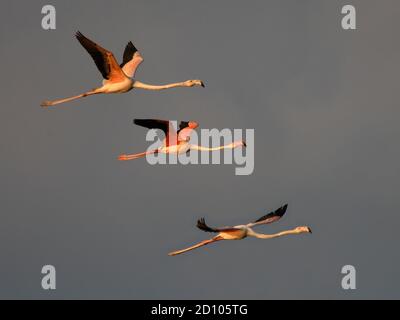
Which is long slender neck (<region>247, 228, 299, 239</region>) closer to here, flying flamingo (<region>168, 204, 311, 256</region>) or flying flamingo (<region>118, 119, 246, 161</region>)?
flying flamingo (<region>168, 204, 311, 256</region>)

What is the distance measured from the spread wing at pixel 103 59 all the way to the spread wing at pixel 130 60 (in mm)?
1750

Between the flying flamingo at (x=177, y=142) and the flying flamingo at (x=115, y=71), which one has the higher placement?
the flying flamingo at (x=115, y=71)

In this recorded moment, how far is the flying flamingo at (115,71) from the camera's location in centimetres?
4009

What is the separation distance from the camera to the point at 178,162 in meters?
44.4

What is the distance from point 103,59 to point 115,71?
76 cm

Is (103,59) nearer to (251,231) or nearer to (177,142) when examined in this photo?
(177,142)

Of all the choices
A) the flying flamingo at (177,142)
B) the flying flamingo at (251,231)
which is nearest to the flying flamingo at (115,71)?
the flying flamingo at (177,142)

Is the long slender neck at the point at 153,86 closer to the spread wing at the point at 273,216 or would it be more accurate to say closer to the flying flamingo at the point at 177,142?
the flying flamingo at the point at 177,142

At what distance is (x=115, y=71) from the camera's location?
4141cm

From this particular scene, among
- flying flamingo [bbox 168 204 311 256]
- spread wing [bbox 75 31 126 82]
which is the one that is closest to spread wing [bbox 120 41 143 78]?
spread wing [bbox 75 31 126 82]

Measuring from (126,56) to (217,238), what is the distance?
6.42 meters
